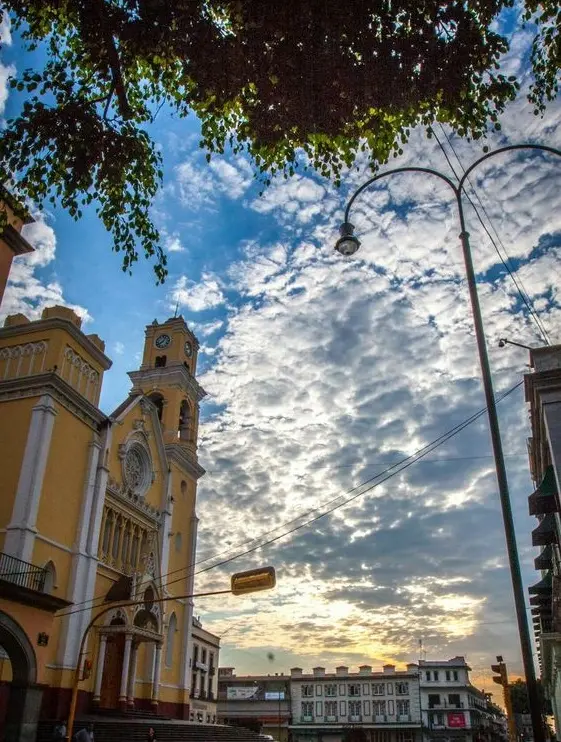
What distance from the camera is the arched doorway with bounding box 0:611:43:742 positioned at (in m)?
16.3

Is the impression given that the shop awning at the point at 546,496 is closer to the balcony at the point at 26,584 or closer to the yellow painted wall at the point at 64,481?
the balcony at the point at 26,584

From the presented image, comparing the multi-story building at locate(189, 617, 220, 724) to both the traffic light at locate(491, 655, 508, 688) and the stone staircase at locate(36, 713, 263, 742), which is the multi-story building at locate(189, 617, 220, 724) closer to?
the stone staircase at locate(36, 713, 263, 742)

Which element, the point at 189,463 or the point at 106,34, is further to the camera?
the point at 189,463

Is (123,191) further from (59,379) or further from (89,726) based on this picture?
(89,726)

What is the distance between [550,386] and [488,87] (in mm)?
10726

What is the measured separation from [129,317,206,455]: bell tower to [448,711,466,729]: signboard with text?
5346 centimetres

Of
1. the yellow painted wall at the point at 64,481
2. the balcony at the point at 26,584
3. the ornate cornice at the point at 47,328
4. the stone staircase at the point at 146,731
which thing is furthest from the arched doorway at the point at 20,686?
the ornate cornice at the point at 47,328

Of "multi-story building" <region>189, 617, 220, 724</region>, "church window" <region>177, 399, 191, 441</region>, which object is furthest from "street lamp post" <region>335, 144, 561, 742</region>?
"multi-story building" <region>189, 617, 220, 724</region>

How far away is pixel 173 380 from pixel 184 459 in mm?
5331

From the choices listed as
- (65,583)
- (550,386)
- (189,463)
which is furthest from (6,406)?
(550,386)

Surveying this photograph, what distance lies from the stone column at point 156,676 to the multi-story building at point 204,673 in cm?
1646

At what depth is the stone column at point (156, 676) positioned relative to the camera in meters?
30.8

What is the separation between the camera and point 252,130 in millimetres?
12453

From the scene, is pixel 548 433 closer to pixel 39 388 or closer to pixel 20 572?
pixel 20 572
